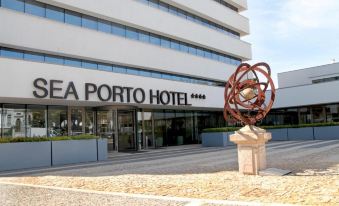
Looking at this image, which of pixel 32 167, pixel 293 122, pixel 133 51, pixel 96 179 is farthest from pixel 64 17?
pixel 293 122

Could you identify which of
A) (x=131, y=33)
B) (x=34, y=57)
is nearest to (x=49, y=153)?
(x=34, y=57)

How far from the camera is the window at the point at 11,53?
20.4 meters

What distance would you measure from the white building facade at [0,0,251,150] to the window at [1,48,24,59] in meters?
0.06

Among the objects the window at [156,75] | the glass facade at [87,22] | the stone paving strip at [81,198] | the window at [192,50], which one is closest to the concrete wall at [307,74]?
the glass facade at [87,22]

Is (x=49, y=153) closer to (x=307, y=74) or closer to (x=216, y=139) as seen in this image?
(x=216, y=139)

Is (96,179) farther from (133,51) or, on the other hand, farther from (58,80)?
(133,51)

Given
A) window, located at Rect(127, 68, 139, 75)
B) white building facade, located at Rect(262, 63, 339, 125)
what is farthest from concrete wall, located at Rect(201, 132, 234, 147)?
white building facade, located at Rect(262, 63, 339, 125)

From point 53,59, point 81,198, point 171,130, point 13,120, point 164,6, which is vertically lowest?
point 81,198

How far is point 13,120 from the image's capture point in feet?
70.3

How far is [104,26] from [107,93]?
5.27 meters

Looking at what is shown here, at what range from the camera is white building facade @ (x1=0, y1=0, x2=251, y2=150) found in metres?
20.6

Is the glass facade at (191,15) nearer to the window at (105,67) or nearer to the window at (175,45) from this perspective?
the window at (175,45)

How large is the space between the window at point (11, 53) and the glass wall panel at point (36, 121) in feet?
10.1

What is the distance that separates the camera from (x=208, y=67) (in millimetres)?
34750
